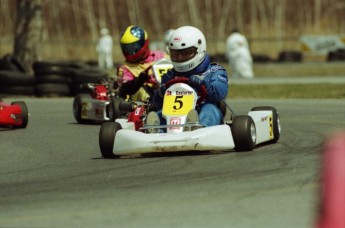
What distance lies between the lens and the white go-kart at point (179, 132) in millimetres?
8094

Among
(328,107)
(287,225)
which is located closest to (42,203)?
(287,225)

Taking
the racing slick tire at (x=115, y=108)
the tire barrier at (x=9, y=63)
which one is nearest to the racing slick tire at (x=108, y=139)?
the racing slick tire at (x=115, y=108)

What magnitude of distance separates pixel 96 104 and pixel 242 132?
210 inches

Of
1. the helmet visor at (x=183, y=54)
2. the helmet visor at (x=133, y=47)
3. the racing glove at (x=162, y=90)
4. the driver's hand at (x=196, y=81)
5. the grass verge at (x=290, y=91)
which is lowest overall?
the grass verge at (x=290, y=91)

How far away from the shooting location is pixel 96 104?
13.4 metres

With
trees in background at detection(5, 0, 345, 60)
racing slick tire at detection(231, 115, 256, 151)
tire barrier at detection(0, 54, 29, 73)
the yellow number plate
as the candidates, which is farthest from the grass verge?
trees in background at detection(5, 0, 345, 60)

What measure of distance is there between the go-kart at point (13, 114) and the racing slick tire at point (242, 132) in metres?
4.46

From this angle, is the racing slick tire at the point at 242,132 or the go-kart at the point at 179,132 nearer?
the go-kart at the point at 179,132

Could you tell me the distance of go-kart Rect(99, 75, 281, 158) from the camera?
8094 millimetres

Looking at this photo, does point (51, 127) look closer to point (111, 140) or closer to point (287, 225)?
point (111, 140)

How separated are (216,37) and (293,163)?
40035 mm

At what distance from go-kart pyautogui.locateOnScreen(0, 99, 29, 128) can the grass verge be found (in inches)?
281

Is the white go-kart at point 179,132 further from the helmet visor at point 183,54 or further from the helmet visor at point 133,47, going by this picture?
the helmet visor at point 133,47

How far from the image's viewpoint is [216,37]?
1866 inches
